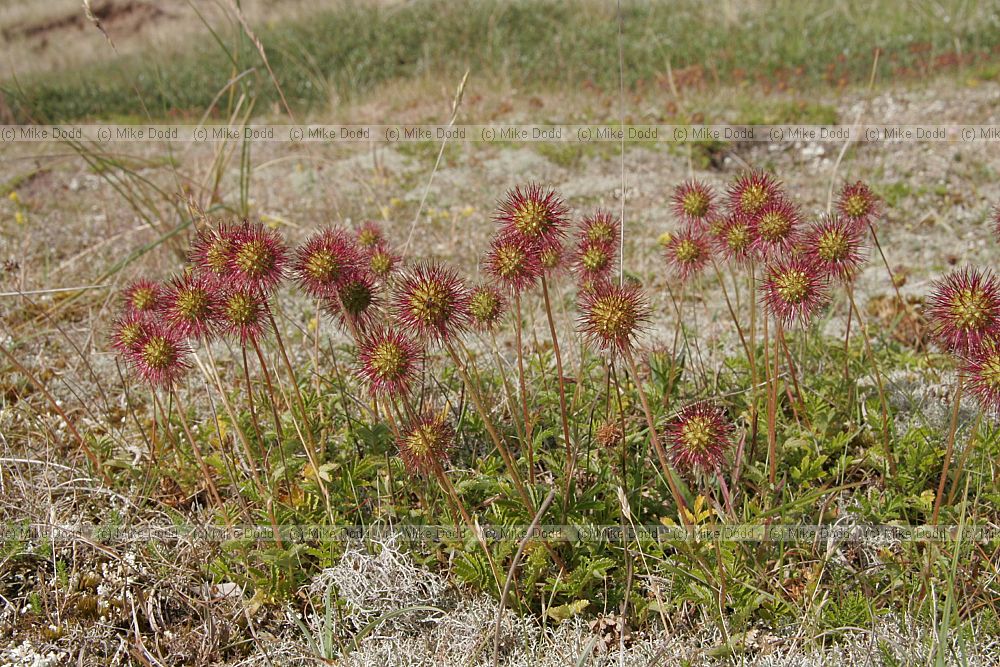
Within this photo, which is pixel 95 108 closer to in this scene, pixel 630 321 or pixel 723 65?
pixel 723 65

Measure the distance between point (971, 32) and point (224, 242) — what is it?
10.2 meters

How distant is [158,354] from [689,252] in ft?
5.81

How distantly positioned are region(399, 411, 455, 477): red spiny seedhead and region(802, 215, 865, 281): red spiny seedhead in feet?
4.02

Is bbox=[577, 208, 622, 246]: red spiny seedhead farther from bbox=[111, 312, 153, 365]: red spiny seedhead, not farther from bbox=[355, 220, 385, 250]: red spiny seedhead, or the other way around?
bbox=[111, 312, 153, 365]: red spiny seedhead

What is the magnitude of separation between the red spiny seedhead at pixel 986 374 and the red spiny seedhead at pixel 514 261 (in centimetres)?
115

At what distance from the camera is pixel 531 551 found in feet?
7.99

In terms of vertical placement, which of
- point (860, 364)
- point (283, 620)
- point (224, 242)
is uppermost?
point (224, 242)

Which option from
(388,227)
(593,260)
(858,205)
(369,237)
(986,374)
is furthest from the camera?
(388,227)

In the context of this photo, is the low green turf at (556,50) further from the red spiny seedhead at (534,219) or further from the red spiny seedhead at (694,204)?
the red spiny seedhead at (534,219)

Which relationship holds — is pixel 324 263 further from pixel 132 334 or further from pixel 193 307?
pixel 132 334

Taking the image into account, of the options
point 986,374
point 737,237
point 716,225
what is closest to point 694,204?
point 716,225

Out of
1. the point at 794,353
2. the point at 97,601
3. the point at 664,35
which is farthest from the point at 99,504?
the point at 664,35

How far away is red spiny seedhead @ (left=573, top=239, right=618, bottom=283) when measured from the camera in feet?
8.21

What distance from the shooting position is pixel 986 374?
1.91m
